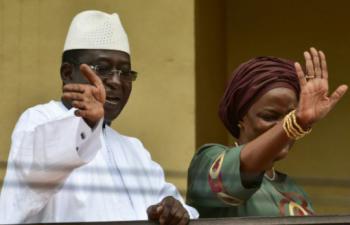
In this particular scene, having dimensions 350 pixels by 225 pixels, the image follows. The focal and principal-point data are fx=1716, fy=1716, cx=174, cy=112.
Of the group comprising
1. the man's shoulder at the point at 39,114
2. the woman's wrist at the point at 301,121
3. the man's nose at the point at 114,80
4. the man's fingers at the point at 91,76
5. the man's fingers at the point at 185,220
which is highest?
the man's fingers at the point at 91,76

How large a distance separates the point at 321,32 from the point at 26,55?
4.36ft

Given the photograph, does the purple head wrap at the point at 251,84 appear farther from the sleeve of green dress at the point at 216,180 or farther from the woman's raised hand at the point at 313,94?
the woman's raised hand at the point at 313,94

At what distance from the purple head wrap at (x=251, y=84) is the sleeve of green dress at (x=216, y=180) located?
157mm

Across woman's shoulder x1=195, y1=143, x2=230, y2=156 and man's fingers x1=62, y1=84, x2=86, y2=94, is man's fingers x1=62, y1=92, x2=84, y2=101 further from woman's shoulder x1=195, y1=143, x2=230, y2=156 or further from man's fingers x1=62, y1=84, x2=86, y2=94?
woman's shoulder x1=195, y1=143, x2=230, y2=156

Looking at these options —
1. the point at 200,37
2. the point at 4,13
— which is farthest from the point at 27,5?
the point at 200,37

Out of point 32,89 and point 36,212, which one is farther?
point 32,89

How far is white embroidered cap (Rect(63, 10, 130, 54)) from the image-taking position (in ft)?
18.7

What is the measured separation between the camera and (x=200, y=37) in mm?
6664

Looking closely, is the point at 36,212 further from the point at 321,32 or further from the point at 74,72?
the point at 321,32

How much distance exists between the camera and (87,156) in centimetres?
507

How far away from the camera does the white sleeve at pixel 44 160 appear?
499 cm

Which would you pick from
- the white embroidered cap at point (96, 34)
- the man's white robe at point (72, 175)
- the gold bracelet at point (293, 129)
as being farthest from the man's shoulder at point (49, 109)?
the gold bracelet at point (293, 129)

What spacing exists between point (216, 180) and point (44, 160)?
25.0 inches

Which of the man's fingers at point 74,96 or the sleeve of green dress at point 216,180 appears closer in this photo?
the man's fingers at point 74,96
